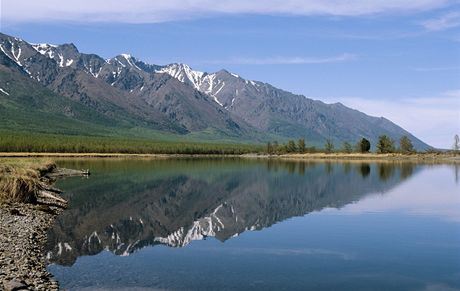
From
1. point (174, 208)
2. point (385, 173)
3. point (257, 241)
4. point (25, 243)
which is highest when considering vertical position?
point (385, 173)

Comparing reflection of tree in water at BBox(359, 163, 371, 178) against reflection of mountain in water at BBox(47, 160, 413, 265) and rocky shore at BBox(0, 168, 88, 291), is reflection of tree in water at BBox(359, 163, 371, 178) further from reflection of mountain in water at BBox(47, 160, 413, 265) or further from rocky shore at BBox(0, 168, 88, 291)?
rocky shore at BBox(0, 168, 88, 291)

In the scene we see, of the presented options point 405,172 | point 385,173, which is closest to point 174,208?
point 385,173

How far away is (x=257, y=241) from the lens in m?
40.2

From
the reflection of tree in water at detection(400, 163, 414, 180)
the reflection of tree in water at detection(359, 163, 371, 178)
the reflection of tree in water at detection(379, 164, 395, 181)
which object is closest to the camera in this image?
the reflection of tree in water at detection(379, 164, 395, 181)

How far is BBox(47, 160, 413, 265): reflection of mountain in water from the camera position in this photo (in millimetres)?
40312

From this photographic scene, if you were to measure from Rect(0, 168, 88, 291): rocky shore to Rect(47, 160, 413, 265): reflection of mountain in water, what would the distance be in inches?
43.5

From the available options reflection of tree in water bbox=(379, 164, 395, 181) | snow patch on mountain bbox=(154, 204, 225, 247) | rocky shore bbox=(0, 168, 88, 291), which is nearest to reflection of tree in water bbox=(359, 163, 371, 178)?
reflection of tree in water bbox=(379, 164, 395, 181)

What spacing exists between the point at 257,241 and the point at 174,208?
78.2ft

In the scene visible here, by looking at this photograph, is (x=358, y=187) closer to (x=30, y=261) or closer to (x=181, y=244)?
(x=181, y=244)

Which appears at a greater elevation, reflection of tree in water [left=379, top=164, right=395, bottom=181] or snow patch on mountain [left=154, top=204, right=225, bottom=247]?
reflection of tree in water [left=379, top=164, right=395, bottom=181]

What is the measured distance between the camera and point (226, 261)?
3253cm

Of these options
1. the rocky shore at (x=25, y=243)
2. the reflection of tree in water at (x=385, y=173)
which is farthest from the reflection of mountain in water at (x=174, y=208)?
the reflection of tree in water at (x=385, y=173)

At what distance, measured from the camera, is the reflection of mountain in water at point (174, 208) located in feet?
132

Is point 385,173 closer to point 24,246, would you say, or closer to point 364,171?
point 364,171
